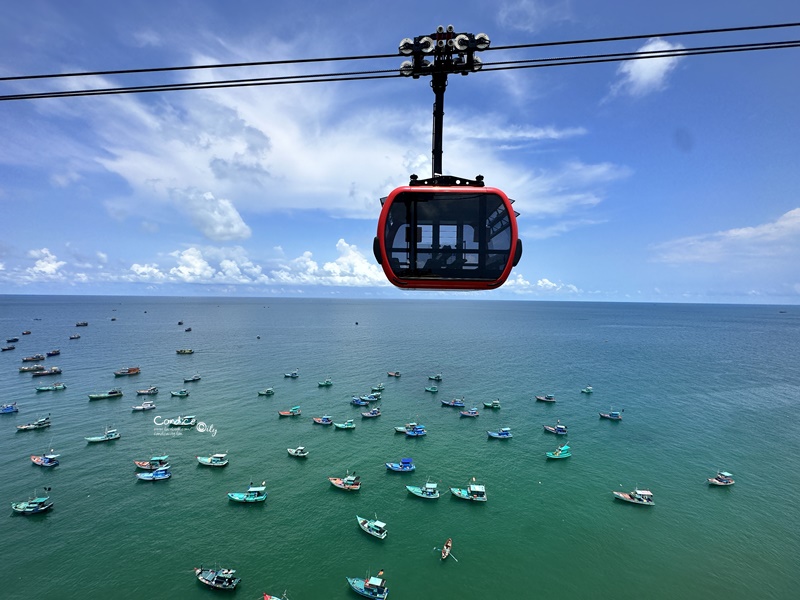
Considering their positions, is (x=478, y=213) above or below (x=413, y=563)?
above

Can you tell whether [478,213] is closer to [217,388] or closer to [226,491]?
[226,491]

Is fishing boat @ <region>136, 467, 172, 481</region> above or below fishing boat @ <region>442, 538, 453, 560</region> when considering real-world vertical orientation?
above

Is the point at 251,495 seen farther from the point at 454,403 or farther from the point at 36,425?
the point at 36,425

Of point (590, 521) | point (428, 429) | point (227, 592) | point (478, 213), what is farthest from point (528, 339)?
point (478, 213)

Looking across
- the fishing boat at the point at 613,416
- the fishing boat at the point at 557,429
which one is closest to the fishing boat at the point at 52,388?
the fishing boat at the point at 557,429

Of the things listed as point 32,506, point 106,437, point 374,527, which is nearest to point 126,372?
point 106,437

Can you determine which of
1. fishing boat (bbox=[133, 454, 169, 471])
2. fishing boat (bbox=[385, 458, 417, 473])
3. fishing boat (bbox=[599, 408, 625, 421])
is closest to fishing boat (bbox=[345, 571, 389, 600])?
fishing boat (bbox=[385, 458, 417, 473])

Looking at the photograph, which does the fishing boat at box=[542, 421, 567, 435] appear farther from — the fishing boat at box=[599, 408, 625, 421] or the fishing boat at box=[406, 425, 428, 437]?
the fishing boat at box=[406, 425, 428, 437]
